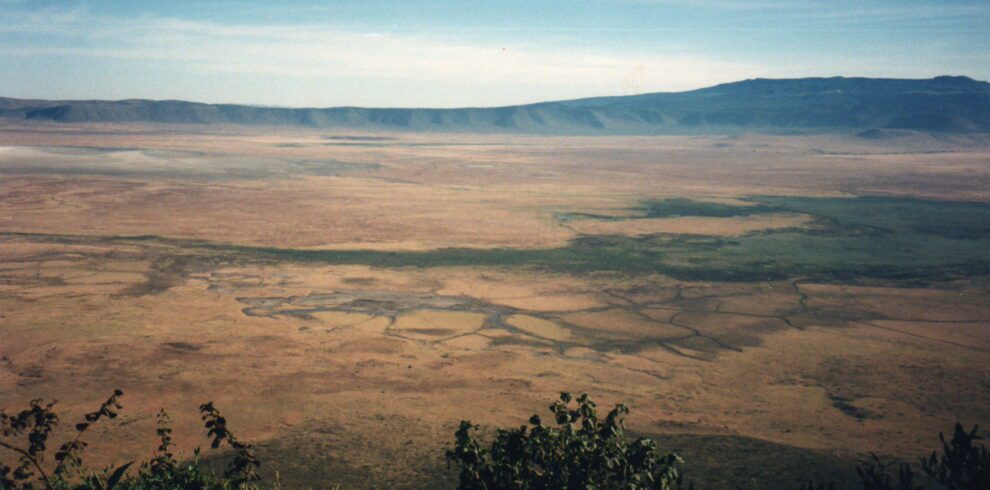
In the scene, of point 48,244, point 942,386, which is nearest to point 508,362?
point 942,386

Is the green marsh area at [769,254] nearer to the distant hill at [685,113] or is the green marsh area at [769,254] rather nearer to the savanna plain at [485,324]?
the savanna plain at [485,324]

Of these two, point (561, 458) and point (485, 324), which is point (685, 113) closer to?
point (485, 324)

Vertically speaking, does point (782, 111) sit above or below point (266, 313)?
above

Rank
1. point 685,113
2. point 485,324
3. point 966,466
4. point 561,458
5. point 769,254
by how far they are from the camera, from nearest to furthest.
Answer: point 561,458, point 966,466, point 485,324, point 769,254, point 685,113

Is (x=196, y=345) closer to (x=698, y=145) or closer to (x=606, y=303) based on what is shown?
(x=606, y=303)

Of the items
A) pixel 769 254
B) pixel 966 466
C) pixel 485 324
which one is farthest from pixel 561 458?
pixel 769 254

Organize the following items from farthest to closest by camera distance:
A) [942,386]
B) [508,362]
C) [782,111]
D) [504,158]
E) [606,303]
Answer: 1. [782,111]
2. [504,158]
3. [606,303]
4. [508,362]
5. [942,386]

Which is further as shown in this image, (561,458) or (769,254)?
(769,254)
